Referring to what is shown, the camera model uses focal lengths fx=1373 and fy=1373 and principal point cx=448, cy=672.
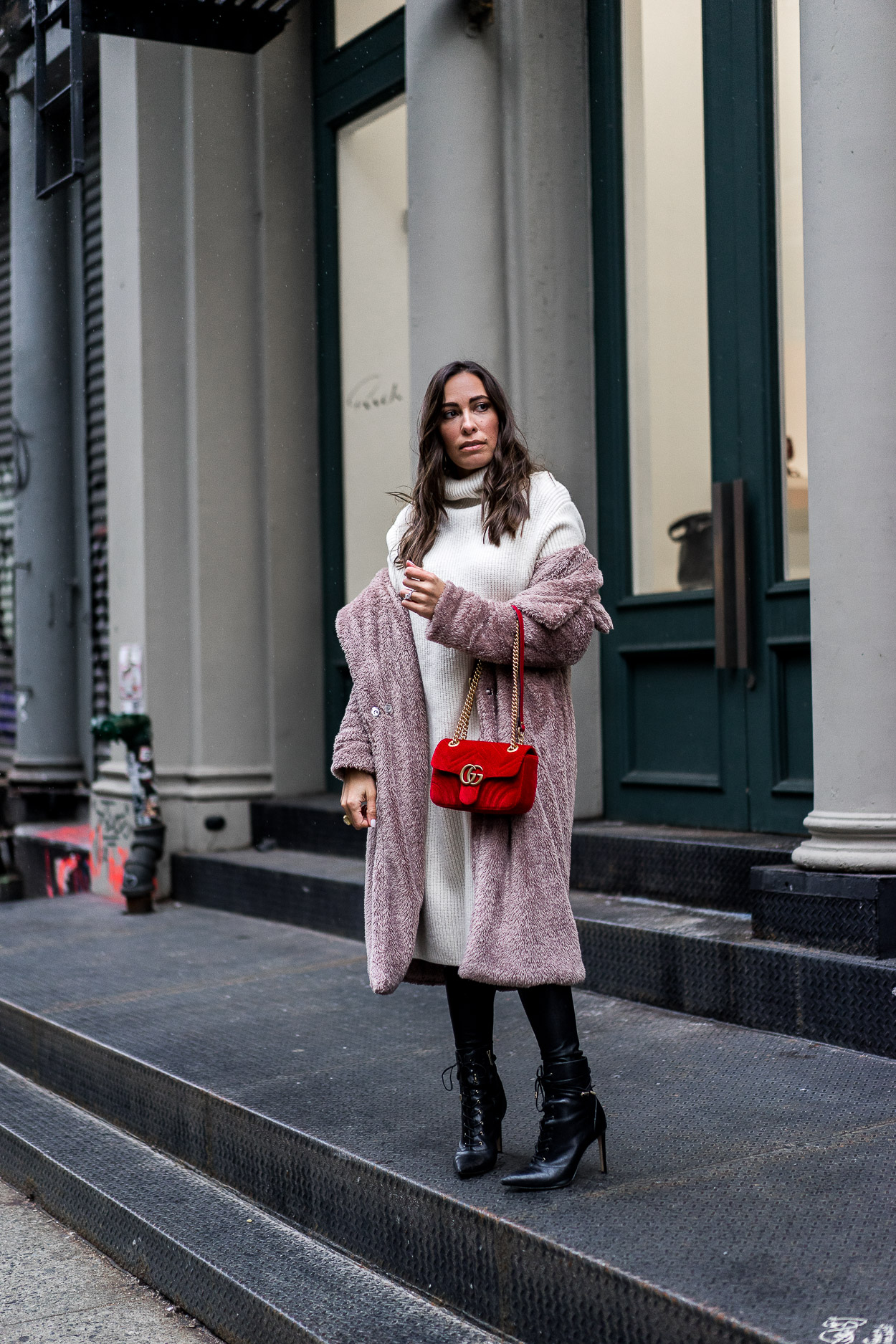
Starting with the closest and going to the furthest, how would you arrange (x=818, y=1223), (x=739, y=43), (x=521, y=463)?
1. (x=818, y=1223)
2. (x=521, y=463)
3. (x=739, y=43)

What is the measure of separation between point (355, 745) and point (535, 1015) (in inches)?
28.3

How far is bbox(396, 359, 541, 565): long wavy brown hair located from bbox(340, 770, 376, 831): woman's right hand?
1.65ft

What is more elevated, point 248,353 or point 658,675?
point 248,353

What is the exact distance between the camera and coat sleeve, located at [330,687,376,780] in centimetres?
311

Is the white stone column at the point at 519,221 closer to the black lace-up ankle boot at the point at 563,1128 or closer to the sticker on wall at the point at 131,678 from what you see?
the sticker on wall at the point at 131,678

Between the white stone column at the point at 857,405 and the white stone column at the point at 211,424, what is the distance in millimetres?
4113

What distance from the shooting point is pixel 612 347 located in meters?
5.88

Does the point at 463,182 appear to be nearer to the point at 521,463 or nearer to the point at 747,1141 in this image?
the point at 521,463

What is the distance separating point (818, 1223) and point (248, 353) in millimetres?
6015

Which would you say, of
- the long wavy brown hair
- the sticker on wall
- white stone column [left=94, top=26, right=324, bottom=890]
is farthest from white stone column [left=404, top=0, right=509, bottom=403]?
the long wavy brown hair

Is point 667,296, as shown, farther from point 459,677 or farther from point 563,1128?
point 563,1128

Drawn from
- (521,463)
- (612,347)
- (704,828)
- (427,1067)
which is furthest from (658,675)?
(521,463)

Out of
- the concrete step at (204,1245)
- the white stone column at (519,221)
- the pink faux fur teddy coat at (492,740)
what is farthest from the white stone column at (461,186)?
the concrete step at (204,1245)

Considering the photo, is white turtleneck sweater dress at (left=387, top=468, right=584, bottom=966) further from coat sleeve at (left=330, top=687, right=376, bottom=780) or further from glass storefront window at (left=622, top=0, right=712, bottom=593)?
glass storefront window at (left=622, top=0, right=712, bottom=593)
